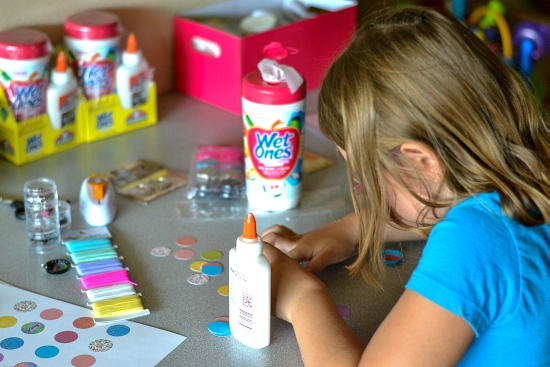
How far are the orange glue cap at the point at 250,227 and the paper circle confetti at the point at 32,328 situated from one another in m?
0.29

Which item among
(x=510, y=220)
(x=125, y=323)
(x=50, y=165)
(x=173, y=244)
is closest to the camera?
(x=510, y=220)

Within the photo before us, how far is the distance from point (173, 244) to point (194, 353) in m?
0.27

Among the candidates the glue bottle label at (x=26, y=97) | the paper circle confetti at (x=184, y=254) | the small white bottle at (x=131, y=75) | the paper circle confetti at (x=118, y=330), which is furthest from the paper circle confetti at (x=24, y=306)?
the small white bottle at (x=131, y=75)

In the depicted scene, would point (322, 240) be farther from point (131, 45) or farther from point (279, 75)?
point (131, 45)

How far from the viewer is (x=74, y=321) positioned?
0.90 m

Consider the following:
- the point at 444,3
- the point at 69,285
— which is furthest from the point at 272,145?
the point at 444,3

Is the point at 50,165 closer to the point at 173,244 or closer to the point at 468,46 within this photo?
the point at 173,244

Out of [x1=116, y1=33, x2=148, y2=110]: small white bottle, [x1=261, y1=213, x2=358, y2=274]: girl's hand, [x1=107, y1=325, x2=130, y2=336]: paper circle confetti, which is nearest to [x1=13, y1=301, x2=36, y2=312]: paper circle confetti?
[x1=107, y1=325, x2=130, y2=336]: paper circle confetti

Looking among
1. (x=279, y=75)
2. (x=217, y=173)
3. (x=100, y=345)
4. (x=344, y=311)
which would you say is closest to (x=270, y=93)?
(x=279, y=75)

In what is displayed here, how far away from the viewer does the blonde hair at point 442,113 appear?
77cm

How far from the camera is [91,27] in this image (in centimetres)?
135

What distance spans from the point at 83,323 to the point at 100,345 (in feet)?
0.17

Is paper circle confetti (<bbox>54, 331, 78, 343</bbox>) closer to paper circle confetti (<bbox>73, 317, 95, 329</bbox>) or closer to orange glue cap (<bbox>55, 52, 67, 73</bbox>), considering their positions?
paper circle confetti (<bbox>73, 317, 95, 329</bbox>)

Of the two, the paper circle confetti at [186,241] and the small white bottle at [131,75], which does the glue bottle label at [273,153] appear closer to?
the paper circle confetti at [186,241]
